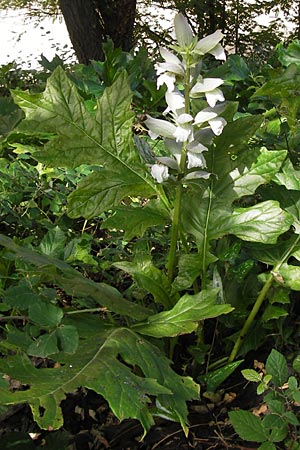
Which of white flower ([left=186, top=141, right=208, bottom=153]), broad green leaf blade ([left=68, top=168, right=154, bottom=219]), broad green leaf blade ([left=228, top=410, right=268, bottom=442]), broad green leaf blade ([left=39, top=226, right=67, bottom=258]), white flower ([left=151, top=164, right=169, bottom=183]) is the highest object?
white flower ([left=186, top=141, right=208, bottom=153])

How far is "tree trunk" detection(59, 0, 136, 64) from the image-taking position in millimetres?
5973

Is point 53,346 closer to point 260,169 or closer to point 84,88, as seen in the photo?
point 260,169

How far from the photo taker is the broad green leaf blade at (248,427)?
1331mm

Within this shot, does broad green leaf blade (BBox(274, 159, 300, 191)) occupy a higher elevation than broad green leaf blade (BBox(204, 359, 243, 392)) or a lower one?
higher

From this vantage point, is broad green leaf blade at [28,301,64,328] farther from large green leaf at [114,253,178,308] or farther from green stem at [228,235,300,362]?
green stem at [228,235,300,362]

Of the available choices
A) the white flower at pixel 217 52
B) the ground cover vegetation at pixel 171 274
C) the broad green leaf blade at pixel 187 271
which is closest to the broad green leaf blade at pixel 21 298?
the ground cover vegetation at pixel 171 274

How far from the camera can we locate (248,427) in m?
1.34

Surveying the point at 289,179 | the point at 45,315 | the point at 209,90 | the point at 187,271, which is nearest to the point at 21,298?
the point at 45,315

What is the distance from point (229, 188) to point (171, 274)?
0.26 m

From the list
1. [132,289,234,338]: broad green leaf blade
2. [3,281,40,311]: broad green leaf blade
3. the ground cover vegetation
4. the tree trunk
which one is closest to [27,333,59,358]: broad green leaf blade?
the ground cover vegetation

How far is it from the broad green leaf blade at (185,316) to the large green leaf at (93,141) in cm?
32

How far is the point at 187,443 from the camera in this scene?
1.44 m

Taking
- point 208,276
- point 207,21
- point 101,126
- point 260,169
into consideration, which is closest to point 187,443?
point 208,276

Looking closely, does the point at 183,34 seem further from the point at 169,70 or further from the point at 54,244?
the point at 54,244
